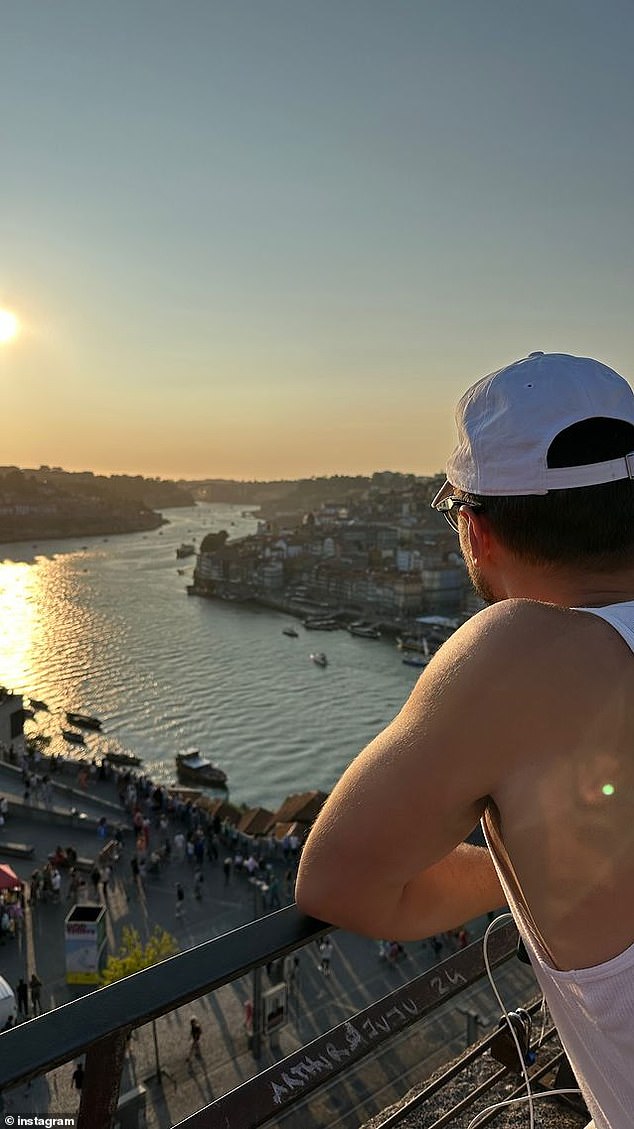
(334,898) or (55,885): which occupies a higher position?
(334,898)

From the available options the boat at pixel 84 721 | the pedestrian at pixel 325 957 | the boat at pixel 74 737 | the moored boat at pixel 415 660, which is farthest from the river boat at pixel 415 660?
the pedestrian at pixel 325 957

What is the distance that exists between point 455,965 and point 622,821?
0.34m

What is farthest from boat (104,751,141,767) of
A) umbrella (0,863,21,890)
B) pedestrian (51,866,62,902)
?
umbrella (0,863,21,890)

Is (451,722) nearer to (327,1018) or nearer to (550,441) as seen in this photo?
(550,441)

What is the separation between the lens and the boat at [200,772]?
10.3m

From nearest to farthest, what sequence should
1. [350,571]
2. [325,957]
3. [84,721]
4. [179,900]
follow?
[325,957] < [179,900] < [84,721] < [350,571]

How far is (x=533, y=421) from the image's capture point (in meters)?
0.40

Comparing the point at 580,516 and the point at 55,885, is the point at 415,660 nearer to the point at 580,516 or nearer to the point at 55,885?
the point at 55,885

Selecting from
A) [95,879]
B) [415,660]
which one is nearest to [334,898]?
[95,879]

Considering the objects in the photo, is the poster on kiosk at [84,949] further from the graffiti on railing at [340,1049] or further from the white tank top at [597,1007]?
the white tank top at [597,1007]

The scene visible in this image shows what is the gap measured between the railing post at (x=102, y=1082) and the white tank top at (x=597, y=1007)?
0.62ft

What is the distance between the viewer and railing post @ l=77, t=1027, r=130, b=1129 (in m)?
0.38

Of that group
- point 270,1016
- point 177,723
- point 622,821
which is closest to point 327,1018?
point 270,1016

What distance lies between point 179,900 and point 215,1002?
1.53 m
